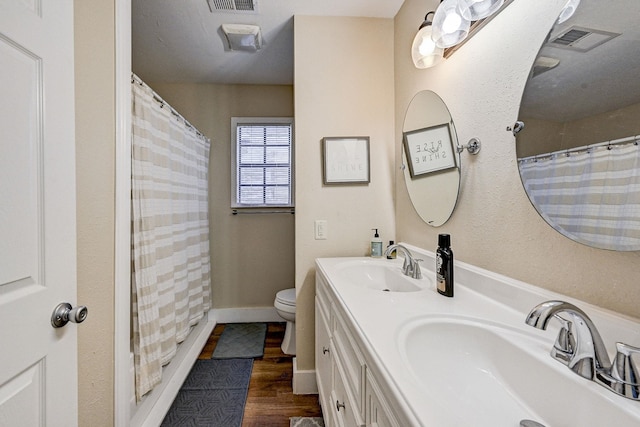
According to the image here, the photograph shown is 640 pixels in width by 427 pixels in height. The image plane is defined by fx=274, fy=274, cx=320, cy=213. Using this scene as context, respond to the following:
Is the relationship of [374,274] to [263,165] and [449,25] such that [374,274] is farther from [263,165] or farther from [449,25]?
[263,165]

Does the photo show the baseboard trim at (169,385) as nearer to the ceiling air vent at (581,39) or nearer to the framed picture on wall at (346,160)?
the framed picture on wall at (346,160)

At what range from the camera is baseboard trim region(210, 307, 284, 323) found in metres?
2.72

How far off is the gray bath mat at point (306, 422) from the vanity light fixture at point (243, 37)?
238 centimetres

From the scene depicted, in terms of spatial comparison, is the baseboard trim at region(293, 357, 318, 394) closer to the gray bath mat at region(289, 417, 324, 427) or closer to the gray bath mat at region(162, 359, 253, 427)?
the gray bath mat at region(289, 417, 324, 427)

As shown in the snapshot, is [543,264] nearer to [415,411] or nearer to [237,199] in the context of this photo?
[415,411]

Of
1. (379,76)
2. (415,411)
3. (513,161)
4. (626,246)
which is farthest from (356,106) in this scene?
(415,411)

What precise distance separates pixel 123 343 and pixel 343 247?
1.17 m

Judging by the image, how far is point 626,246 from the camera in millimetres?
561

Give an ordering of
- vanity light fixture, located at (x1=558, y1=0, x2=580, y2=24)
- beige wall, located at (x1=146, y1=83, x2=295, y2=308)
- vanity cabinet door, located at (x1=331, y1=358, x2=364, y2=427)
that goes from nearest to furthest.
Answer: vanity light fixture, located at (x1=558, y1=0, x2=580, y2=24) < vanity cabinet door, located at (x1=331, y1=358, x2=364, y2=427) < beige wall, located at (x1=146, y1=83, x2=295, y2=308)

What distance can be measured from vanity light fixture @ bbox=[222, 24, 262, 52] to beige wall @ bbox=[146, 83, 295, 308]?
0.70m

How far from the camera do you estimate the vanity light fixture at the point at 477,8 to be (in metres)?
0.89

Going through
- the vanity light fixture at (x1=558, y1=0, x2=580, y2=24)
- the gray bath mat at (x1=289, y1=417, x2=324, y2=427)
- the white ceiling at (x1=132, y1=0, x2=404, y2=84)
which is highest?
the white ceiling at (x1=132, y1=0, x2=404, y2=84)

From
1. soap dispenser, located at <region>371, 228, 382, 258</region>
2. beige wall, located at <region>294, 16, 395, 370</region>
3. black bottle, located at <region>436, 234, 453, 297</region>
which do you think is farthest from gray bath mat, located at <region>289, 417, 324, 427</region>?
black bottle, located at <region>436, 234, 453, 297</region>

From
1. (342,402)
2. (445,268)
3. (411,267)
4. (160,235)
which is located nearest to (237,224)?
(160,235)
